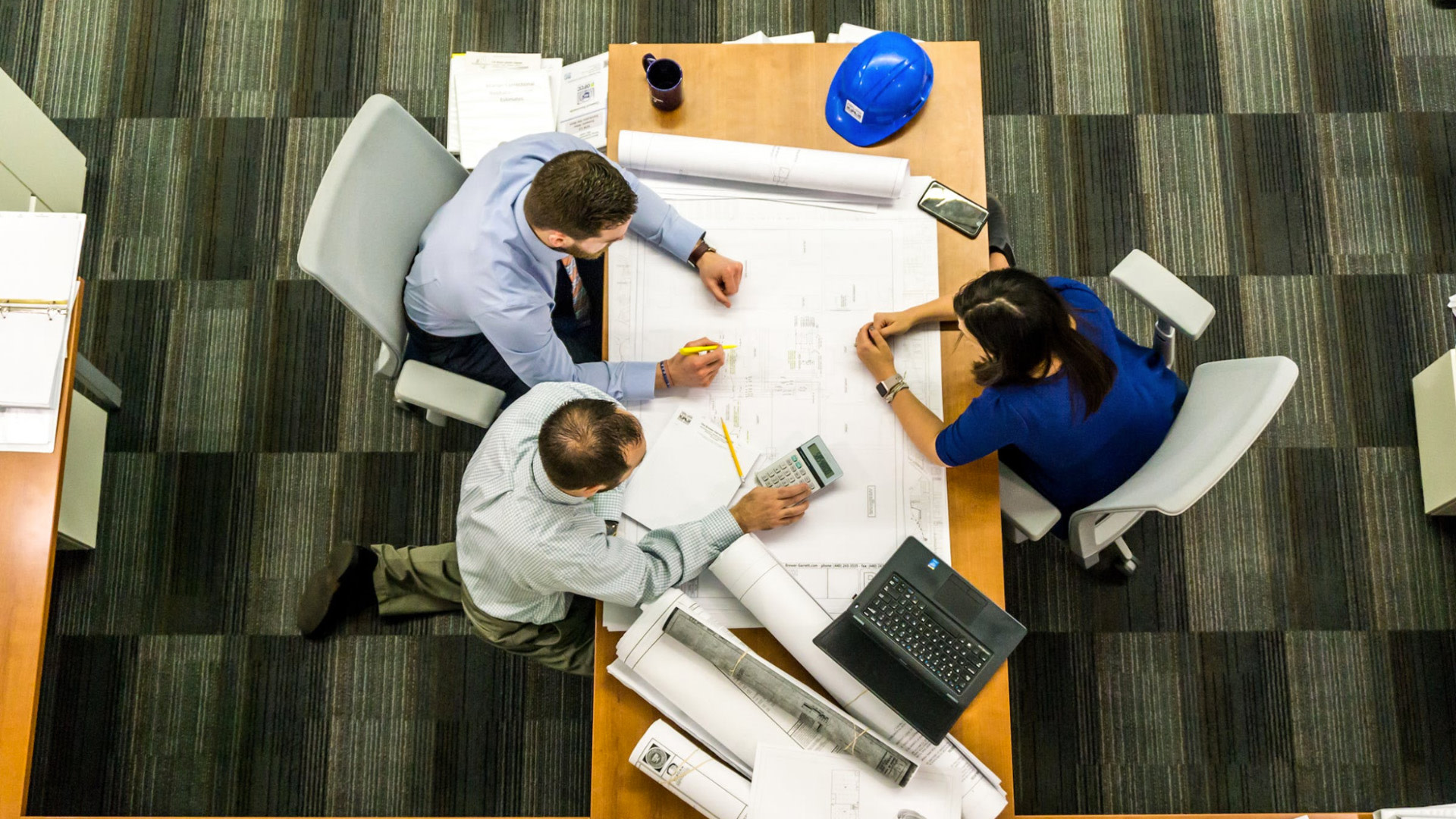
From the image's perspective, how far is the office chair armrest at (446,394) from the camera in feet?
5.35

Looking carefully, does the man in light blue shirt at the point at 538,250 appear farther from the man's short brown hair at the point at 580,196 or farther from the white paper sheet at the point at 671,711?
the white paper sheet at the point at 671,711

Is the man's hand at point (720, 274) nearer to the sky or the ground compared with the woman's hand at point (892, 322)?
nearer to the sky

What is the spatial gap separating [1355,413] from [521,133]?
2325 mm

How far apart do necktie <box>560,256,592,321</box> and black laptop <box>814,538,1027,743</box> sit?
871 millimetres

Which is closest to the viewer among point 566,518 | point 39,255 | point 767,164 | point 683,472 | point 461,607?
point 566,518

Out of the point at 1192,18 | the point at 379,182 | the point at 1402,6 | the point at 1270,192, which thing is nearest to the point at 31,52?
the point at 379,182

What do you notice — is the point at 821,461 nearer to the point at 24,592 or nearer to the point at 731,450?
the point at 731,450

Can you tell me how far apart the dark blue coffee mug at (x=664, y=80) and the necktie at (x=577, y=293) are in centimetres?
35

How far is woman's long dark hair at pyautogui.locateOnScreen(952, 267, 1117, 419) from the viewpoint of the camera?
141cm

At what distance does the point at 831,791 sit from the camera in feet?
4.40

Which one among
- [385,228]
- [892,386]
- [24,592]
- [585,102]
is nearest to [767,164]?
[892,386]

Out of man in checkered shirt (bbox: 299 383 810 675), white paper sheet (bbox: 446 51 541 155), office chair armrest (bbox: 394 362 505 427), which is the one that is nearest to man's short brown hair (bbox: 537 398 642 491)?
man in checkered shirt (bbox: 299 383 810 675)

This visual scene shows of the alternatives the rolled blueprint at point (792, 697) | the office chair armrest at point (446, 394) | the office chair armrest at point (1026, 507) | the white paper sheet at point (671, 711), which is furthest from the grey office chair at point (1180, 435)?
the office chair armrest at point (446, 394)

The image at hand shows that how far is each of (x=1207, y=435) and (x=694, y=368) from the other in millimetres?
852
